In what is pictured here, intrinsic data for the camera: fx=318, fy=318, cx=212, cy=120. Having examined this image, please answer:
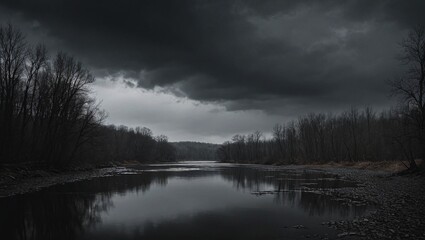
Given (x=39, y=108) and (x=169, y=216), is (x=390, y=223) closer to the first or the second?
(x=169, y=216)

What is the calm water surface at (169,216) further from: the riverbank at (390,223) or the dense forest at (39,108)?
the dense forest at (39,108)

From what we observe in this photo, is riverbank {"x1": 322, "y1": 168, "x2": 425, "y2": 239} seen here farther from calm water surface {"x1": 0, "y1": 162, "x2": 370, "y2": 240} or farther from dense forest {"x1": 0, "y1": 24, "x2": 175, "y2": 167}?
dense forest {"x1": 0, "y1": 24, "x2": 175, "y2": 167}

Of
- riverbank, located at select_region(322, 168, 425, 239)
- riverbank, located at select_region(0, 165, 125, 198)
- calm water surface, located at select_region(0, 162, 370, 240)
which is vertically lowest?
calm water surface, located at select_region(0, 162, 370, 240)

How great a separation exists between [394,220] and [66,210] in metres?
18.7

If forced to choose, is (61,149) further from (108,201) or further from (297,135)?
(297,135)

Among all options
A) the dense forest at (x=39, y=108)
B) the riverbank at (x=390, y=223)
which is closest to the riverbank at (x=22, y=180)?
the dense forest at (x=39, y=108)

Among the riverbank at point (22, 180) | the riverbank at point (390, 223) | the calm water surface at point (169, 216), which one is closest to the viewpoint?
the riverbank at point (390, 223)

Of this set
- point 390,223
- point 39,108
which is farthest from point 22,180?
point 390,223

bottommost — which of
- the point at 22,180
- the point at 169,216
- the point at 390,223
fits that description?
the point at 169,216

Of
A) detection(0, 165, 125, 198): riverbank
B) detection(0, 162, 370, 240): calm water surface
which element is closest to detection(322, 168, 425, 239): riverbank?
detection(0, 162, 370, 240): calm water surface

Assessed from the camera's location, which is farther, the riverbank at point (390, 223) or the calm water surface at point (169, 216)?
the calm water surface at point (169, 216)

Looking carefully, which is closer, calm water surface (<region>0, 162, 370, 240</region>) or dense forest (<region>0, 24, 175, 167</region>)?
calm water surface (<region>0, 162, 370, 240</region>)

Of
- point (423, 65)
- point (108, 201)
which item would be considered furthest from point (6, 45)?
point (423, 65)

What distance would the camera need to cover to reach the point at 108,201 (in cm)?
2434
